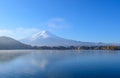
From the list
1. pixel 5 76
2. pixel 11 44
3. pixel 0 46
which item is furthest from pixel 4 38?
pixel 5 76

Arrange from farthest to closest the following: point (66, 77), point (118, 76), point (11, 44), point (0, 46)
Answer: point (11, 44), point (0, 46), point (118, 76), point (66, 77)

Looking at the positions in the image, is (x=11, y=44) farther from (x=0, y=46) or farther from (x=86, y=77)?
(x=86, y=77)

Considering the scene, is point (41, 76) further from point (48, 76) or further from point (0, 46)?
point (0, 46)

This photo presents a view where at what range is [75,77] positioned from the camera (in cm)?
1588

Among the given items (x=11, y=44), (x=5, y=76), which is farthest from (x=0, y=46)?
(x=5, y=76)

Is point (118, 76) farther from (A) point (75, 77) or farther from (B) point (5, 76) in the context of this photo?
(B) point (5, 76)

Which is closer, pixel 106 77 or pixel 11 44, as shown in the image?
pixel 106 77

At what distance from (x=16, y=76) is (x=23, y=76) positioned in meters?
0.52

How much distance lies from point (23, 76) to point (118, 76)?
7100 mm

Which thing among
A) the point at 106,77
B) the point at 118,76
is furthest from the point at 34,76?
the point at 118,76

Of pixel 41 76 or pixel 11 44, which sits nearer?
pixel 41 76

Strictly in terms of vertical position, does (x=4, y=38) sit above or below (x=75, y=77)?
above

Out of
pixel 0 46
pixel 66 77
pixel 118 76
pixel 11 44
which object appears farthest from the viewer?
pixel 11 44

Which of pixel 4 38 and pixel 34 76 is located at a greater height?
pixel 4 38
